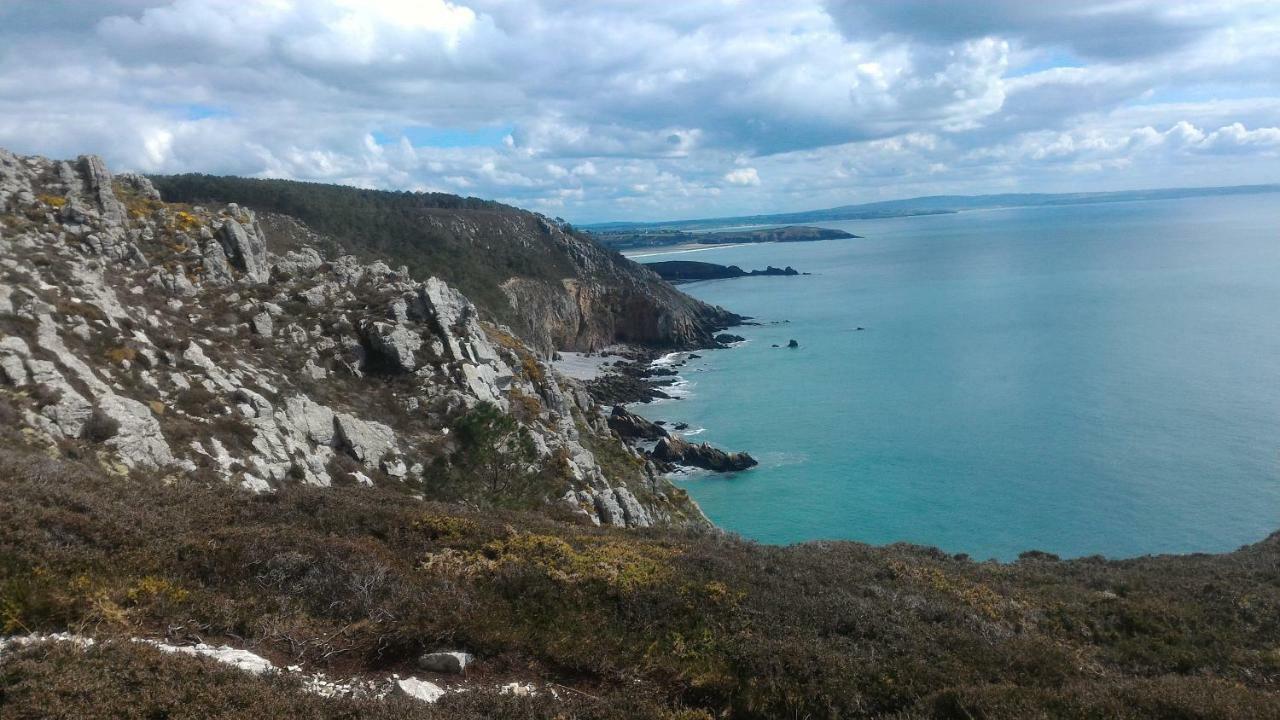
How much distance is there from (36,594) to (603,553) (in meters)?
6.54

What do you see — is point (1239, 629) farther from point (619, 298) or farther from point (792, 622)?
point (619, 298)

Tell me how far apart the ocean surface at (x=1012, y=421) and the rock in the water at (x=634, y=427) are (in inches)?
199

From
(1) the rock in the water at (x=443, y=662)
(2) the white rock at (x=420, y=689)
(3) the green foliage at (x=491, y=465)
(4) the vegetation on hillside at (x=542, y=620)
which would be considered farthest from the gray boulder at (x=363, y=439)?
(2) the white rock at (x=420, y=689)

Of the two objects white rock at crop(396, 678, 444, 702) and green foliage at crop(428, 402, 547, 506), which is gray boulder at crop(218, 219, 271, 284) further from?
white rock at crop(396, 678, 444, 702)

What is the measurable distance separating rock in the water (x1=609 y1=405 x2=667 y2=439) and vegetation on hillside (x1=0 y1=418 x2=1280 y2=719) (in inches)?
1872

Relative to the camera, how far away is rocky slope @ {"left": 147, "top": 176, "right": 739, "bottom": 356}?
9325 cm

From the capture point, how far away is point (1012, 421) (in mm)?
57906

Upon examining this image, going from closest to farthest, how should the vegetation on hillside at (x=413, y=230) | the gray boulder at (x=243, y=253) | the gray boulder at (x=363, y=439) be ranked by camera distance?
the gray boulder at (x=363, y=439) → the gray boulder at (x=243, y=253) → the vegetation on hillside at (x=413, y=230)

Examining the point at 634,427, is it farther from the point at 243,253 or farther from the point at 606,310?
the point at 606,310

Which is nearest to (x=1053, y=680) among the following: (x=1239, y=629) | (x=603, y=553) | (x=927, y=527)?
(x=1239, y=629)

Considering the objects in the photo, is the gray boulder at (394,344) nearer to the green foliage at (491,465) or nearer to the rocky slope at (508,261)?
the green foliage at (491,465)

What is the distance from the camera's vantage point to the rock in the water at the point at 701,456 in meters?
53.4

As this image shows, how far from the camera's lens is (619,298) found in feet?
368

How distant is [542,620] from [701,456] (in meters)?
46.3
